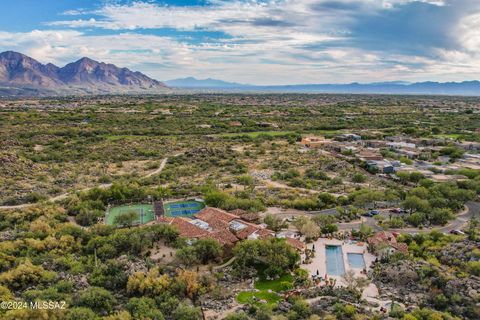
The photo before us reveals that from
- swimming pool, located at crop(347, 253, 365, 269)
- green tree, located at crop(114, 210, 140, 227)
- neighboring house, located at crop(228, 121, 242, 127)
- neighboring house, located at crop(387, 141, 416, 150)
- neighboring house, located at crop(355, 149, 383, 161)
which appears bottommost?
swimming pool, located at crop(347, 253, 365, 269)

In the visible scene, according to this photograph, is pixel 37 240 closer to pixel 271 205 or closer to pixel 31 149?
pixel 271 205

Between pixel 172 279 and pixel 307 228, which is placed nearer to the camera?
pixel 172 279

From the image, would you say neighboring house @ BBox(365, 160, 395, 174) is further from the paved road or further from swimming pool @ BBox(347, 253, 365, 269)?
swimming pool @ BBox(347, 253, 365, 269)

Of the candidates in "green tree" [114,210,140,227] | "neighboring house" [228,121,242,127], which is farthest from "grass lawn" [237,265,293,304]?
"neighboring house" [228,121,242,127]

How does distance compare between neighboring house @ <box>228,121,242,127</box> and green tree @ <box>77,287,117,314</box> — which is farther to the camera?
neighboring house @ <box>228,121,242,127</box>

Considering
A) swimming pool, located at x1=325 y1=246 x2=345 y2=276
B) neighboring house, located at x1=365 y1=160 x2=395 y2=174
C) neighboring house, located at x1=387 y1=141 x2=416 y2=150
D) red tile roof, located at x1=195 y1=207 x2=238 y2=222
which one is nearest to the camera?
swimming pool, located at x1=325 y1=246 x2=345 y2=276

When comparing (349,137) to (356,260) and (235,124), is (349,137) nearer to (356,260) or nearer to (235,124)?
(235,124)

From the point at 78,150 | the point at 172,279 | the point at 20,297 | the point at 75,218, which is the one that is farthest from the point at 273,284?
the point at 78,150
